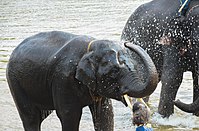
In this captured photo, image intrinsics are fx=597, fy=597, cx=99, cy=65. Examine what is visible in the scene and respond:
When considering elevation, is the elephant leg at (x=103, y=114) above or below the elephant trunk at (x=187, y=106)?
above

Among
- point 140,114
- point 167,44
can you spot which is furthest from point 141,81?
point 167,44

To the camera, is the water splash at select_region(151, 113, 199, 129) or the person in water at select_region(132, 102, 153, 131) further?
the water splash at select_region(151, 113, 199, 129)

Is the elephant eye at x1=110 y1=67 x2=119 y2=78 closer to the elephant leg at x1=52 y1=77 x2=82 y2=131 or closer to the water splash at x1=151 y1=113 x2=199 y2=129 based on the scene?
the elephant leg at x1=52 y1=77 x2=82 y2=131

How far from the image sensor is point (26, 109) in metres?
5.84

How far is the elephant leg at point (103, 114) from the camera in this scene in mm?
5508

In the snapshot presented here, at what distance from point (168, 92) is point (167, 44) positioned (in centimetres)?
61

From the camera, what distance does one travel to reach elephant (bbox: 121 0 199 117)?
726 cm

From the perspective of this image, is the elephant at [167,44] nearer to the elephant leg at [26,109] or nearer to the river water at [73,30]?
the river water at [73,30]

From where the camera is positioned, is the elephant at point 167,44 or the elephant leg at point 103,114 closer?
the elephant leg at point 103,114

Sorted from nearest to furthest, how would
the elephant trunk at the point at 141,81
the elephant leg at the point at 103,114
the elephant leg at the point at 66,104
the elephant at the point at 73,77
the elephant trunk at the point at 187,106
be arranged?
the elephant trunk at the point at 141,81, the elephant at the point at 73,77, the elephant leg at the point at 66,104, the elephant leg at the point at 103,114, the elephant trunk at the point at 187,106

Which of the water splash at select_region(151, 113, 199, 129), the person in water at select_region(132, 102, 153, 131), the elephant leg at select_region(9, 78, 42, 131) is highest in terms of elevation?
the person in water at select_region(132, 102, 153, 131)

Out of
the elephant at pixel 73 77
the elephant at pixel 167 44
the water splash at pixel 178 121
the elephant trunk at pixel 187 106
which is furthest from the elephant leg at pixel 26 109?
the elephant at pixel 167 44

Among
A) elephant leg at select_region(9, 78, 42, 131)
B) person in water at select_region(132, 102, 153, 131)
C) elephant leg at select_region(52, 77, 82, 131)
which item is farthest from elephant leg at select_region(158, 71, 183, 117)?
person in water at select_region(132, 102, 153, 131)

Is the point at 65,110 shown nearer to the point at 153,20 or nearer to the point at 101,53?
the point at 101,53
